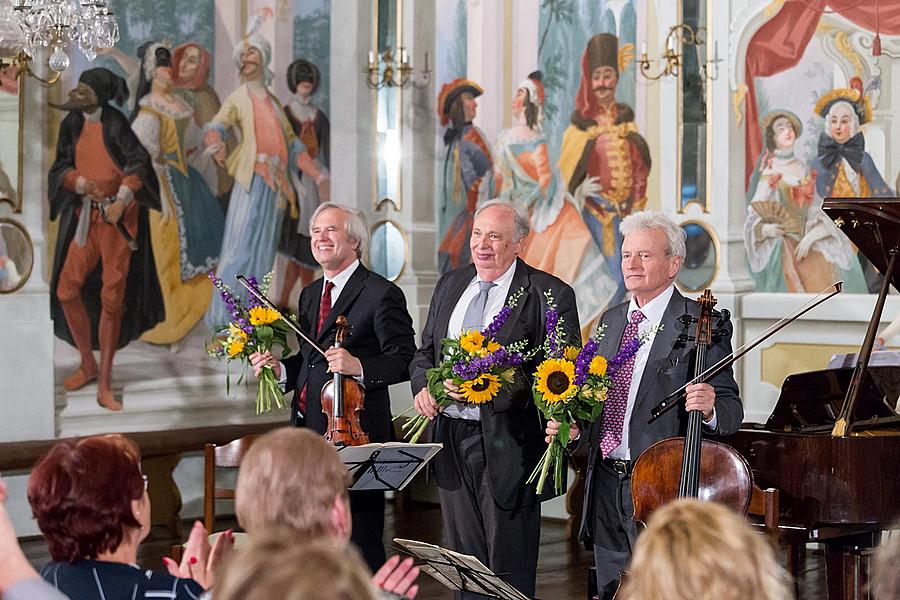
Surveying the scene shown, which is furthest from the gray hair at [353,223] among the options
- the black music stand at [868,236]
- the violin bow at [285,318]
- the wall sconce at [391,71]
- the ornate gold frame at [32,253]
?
the wall sconce at [391,71]

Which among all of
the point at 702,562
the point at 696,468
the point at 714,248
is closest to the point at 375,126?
the point at 714,248

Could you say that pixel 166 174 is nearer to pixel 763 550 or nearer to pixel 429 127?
pixel 429 127

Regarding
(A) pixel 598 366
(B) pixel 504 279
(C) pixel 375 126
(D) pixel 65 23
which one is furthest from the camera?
(C) pixel 375 126

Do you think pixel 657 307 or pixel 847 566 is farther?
pixel 847 566

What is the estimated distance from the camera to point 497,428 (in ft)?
17.9

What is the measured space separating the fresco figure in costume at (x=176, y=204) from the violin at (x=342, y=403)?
12.6ft

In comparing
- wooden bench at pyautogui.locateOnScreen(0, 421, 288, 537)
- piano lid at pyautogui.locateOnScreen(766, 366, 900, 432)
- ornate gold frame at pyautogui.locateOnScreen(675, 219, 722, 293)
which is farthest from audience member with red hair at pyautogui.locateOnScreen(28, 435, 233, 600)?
ornate gold frame at pyautogui.locateOnScreen(675, 219, 722, 293)

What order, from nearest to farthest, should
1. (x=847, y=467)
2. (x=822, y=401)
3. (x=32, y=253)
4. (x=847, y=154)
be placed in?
(x=847, y=467), (x=822, y=401), (x=847, y=154), (x=32, y=253)

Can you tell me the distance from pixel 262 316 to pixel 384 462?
4.16ft

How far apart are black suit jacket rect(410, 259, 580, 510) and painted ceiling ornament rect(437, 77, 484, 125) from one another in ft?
15.4

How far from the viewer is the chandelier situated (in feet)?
23.8

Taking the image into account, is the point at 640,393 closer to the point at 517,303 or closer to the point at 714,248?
the point at 517,303

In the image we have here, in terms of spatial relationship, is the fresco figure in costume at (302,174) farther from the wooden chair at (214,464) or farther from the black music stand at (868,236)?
the black music stand at (868,236)

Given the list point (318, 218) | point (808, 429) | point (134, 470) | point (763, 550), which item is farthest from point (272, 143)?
point (763, 550)
